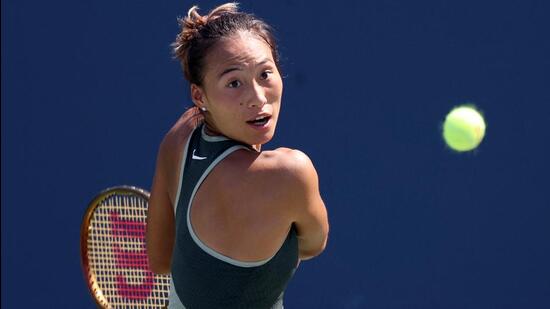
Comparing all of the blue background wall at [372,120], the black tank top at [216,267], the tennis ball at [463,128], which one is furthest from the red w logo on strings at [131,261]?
the tennis ball at [463,128]

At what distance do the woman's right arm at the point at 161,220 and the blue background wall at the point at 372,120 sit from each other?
60.4 inches

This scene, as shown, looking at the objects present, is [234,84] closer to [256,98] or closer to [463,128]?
[256,98]

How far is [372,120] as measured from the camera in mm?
4051

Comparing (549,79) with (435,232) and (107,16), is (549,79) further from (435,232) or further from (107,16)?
(107,16)

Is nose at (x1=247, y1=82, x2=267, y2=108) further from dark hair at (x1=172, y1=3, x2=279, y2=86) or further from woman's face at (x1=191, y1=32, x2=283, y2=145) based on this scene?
dark hair at (x1=172, y1=3, x2=279, y2=86)

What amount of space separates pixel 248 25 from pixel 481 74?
193 cm

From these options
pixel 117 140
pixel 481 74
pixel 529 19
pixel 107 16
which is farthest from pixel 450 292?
pixel 107 16

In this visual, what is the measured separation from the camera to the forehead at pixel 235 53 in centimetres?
214

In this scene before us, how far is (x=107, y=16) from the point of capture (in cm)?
428

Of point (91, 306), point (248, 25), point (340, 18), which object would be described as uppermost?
point (340, 18)

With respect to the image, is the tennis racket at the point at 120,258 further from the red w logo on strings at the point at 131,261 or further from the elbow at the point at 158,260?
the elbow at the point at 158,260

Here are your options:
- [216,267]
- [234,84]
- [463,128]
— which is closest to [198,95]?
[234,84]

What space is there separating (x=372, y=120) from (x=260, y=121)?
6.35 feet

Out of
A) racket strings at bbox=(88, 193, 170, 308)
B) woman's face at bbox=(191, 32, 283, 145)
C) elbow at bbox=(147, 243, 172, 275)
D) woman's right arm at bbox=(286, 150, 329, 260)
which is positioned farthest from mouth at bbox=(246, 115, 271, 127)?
racket strings at bbox=(88, 193, 170, 308)
